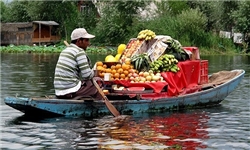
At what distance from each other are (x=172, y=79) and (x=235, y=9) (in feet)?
124

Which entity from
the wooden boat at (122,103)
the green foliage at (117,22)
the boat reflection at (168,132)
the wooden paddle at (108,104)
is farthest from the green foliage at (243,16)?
the wooden paddle at (108,104)

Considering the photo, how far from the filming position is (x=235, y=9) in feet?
162

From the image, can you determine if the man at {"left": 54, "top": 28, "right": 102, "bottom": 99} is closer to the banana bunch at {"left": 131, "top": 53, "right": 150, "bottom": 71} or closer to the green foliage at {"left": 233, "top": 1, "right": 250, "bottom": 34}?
the banana bunch at {"left": 131, "top": 53, "right": 150, "bottom": 71}

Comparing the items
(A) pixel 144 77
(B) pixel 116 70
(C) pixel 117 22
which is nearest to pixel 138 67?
(A) pixel 144 77

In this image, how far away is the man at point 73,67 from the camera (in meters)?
10.8

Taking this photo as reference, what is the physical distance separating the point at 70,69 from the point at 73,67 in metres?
0.07

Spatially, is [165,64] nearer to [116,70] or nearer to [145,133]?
[116,70]

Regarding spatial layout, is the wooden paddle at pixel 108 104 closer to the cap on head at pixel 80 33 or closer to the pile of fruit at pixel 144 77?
the cap on head at pixel 80 33

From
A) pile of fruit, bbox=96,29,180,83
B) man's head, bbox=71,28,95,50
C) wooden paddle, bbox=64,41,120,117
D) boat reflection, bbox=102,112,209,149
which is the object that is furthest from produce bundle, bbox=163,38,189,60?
man's head, bbox=71,28,95,50

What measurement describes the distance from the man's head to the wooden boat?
110 centimetres

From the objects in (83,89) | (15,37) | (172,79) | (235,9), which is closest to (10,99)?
(83,89)

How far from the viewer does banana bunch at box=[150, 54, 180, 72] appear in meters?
12.8

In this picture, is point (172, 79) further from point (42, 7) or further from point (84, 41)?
point (42, 7)

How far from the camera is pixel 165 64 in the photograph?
12812 mm
